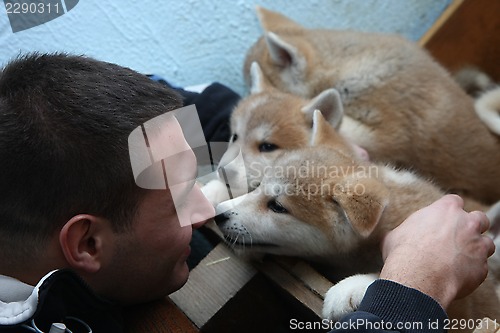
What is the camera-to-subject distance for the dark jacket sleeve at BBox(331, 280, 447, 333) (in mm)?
917

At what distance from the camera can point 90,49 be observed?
158cm

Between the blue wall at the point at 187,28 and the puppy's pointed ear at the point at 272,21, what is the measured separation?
0.06 m

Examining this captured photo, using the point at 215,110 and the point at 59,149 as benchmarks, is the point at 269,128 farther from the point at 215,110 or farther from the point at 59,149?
the point at 59,149

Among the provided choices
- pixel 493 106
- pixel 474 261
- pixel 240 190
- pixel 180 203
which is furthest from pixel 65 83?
pixel 493 106

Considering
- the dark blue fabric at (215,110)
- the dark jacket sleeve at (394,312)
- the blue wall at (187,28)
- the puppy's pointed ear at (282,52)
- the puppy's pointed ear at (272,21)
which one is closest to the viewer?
the dark jacket sleeve at (394,312)

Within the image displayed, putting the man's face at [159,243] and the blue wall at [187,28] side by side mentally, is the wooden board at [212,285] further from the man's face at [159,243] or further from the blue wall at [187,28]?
the blue wall at [187,28]

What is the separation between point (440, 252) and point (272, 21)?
1.56 m

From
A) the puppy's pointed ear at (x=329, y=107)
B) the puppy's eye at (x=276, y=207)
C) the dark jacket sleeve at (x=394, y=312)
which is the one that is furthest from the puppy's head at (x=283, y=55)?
the dark jacket sleeve at (x=394, y=312)

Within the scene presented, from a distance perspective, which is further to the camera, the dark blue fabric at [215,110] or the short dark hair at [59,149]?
the dark blue fabric at [215,110]

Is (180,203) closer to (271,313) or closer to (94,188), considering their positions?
(94,188)

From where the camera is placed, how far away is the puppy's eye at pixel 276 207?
1.39 metres

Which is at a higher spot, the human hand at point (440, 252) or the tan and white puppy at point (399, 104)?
the human hand at point (440, 252)

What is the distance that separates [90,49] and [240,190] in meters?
0.61

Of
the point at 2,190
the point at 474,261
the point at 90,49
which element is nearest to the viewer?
the point at 2,190
